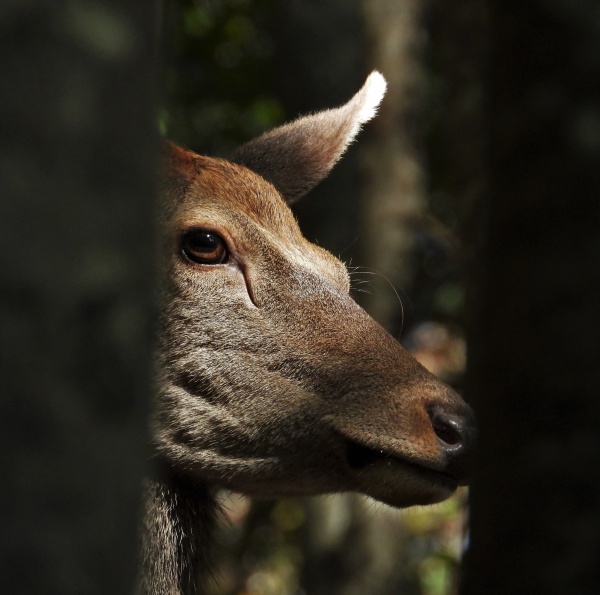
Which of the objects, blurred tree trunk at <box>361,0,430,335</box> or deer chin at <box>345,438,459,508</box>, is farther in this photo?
blurred tree trunk at <box>361,0,430,335</box>

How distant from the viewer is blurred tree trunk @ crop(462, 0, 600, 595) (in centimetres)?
172

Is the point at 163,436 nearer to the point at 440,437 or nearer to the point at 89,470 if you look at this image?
the point at 440,437

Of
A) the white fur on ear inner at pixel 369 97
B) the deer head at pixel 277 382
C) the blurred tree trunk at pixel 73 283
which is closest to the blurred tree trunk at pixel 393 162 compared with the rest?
the white fur on ear inner at pixel 369 97

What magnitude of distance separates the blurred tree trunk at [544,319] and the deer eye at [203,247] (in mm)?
2634

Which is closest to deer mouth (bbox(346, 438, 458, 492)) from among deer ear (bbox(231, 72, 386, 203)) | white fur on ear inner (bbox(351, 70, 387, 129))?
deer ear (bbox(231, 72, 386, 203))

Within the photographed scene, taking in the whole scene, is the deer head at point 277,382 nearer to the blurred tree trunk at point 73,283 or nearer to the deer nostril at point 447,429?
the deer nostril at point 447,429

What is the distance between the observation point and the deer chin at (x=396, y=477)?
13.2 feet

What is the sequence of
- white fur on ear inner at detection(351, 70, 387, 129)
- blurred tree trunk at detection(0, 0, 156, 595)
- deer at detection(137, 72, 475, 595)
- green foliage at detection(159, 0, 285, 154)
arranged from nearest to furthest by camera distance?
blurred tree trunk at detection(0, 0, 156, 595) < deer at detection(137, 72, 475, 595) < white fur on ear inner at detection(351, 70, 387, 129) < green foliage at detection(159, 0, 285, 154)

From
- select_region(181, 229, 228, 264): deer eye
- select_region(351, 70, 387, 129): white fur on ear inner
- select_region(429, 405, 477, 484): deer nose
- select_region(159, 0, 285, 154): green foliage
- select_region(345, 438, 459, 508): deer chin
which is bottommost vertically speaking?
select_region(159, 0, 285, 154): green foliage

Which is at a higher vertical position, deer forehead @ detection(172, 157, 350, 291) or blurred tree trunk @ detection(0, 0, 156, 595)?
blurred tree trunk @ detection(0, 0, 156, 595)

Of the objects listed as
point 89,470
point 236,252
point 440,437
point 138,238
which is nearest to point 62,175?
point 138,238

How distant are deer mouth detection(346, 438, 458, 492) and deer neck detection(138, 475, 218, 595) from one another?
0.69 meters

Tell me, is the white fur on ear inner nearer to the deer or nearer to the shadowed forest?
the deer

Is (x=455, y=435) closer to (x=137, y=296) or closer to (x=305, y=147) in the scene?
(x=305, y=147)
